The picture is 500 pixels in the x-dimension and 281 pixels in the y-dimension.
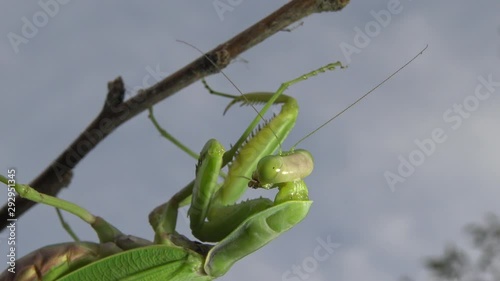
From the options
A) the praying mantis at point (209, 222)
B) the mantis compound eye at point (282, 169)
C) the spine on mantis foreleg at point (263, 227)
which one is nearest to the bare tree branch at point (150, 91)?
the praying mantis at point (209, 222)

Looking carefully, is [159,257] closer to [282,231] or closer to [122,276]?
[122,276]

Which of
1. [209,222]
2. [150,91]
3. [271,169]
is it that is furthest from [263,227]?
[150,91]

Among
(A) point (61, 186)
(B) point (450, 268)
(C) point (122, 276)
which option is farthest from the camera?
(B) point (450, 268)

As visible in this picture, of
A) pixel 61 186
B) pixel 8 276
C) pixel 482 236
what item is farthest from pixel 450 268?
pixel 8 276

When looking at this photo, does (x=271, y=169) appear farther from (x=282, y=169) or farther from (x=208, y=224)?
(x=208, y=224)

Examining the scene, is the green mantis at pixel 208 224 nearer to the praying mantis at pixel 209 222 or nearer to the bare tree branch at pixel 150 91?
the praying mantis at pixel 209 222

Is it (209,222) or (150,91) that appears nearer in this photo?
(209,222)
